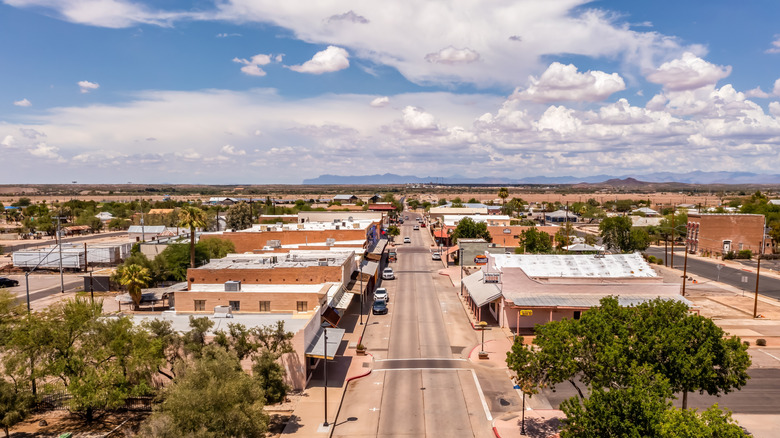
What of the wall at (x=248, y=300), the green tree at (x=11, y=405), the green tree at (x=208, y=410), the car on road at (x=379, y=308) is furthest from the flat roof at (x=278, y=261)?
the green tree at (x=208, y=410)

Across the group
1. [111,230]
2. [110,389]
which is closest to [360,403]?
[110,389]

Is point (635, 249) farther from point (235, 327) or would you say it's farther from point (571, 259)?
point (235, 327)

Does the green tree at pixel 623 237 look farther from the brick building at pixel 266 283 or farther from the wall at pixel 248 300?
the wall at pixel 248 300

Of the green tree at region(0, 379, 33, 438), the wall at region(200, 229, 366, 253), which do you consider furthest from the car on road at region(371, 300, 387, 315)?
the green tree at region(0, 379, 33, 438)

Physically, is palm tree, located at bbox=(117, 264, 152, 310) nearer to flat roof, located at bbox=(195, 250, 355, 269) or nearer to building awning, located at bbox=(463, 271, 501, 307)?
flat roof, located at bbox=(195, 250, 355, 269)

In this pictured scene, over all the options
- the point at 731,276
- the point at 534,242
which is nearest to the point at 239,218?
the point at 534,242
